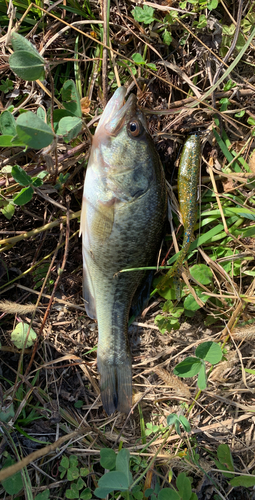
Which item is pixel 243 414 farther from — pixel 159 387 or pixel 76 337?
pixel 76 337

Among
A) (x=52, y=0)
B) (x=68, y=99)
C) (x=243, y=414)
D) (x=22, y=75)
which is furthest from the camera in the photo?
(x=243, y=414)

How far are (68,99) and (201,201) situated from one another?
4.52ft

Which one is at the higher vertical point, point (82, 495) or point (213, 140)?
point (213, 140)

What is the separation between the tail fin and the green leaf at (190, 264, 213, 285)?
3.17ft

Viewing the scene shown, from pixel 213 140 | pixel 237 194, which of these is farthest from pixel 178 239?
pixel 213 140

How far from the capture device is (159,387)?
296 cm

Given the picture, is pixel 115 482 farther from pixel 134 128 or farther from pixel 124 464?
pixel 134 128

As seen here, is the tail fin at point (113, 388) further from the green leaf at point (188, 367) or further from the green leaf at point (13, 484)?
the green leaf at point (13, 484)

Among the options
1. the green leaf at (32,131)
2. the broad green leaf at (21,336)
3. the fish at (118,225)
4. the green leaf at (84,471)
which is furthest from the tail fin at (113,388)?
the green leaf at (32,131)

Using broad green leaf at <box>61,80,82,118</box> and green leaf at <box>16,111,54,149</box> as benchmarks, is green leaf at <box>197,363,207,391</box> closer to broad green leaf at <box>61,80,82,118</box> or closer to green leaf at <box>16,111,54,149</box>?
green leaf at <box>16,111,54,149</box>

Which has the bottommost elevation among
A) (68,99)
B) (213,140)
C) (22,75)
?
(213,140)

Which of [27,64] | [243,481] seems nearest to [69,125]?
[27,64]

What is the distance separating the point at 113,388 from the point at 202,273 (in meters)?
1.22

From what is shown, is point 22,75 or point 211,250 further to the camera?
point 211,250
